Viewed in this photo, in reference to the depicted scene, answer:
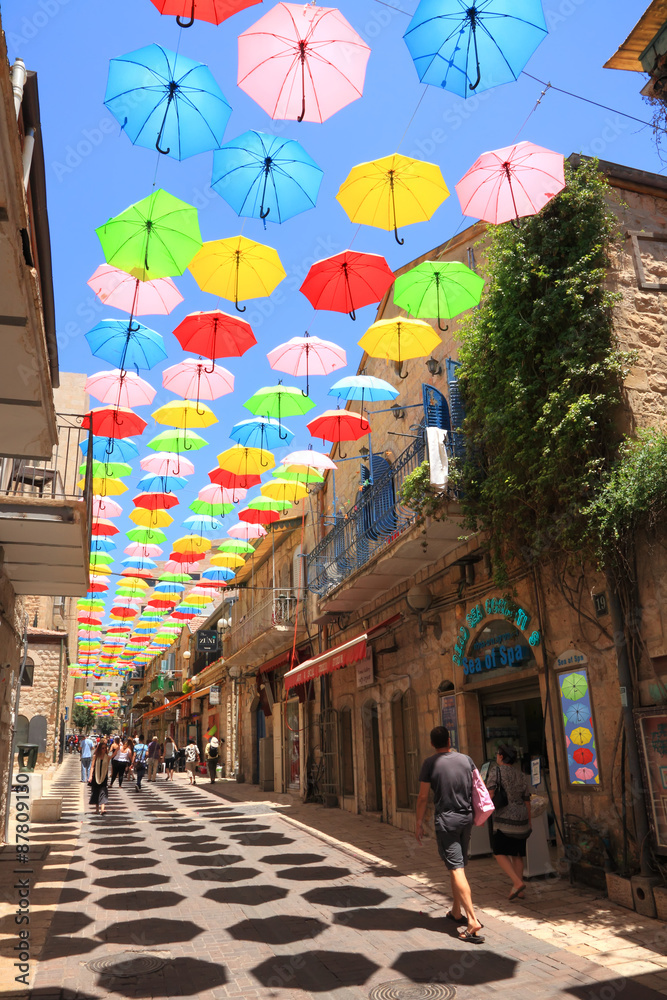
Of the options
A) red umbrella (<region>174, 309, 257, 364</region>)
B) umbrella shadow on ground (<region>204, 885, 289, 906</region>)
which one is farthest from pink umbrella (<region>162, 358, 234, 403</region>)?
umbrella shadow on ground (<region>204, 885, 289, 906</region>)

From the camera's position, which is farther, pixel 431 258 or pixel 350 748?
pixel 350 748

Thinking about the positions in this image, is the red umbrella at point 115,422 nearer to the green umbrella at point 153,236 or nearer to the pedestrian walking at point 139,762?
the green umbrella at point 153,236

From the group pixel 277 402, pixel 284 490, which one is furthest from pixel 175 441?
pixel 284 490

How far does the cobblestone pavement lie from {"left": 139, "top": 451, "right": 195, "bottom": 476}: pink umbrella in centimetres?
710

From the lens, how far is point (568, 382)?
789cm

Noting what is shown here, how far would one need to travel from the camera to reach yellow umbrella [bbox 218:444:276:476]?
14.6 meters

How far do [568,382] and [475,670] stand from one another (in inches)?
179

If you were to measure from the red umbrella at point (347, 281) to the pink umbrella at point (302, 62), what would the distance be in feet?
7.32

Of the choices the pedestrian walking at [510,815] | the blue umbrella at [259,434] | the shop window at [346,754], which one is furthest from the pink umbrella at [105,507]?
the pedestrian walking at [510,815]

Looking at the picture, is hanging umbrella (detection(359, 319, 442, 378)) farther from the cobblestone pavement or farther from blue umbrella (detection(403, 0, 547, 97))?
the cobblestone pavement

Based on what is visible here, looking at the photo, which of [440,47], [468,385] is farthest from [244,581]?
[440,47]

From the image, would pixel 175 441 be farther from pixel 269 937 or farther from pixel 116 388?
pixel 269 937

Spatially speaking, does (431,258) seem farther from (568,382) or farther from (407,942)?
(407,942)

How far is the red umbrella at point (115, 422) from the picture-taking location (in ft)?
42.8
